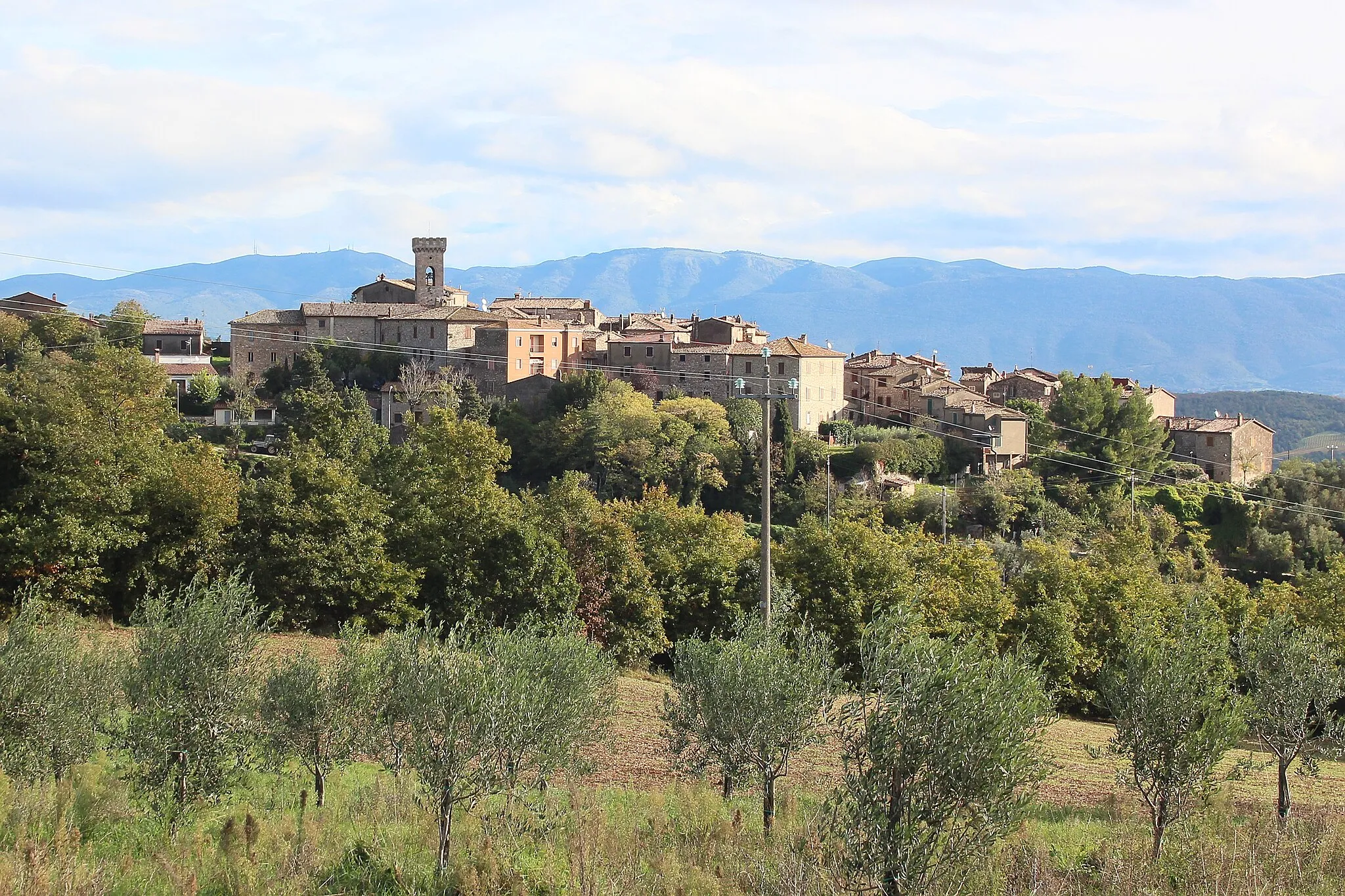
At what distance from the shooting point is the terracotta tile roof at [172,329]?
78500 millimetres

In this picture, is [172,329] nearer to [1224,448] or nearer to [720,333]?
[720,333]

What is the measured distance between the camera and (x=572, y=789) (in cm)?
1370

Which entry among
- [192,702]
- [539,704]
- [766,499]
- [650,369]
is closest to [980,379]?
[650,369]

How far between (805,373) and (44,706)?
5765 cm

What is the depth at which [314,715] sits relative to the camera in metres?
15.1

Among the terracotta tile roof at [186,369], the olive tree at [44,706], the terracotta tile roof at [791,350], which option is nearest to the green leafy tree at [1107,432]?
the terracotta tile roof at [791,350]

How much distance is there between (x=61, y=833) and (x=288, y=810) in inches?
132

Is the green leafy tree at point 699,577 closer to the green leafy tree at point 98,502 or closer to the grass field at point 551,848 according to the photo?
the green leafy tree at point 98,502

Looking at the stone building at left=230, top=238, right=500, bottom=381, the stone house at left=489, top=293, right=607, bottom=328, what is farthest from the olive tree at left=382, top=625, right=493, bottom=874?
the stone house at left=489, top=293, right=607, bottom=328

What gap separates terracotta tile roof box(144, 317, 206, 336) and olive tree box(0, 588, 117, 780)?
6755 cm

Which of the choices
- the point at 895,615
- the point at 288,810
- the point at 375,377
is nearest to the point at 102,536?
the point at 288,810

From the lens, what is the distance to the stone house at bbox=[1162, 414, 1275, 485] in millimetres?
68812

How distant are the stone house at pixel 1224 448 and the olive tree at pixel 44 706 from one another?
63.6 m

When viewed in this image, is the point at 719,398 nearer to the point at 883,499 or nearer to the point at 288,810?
the point at 883,499
